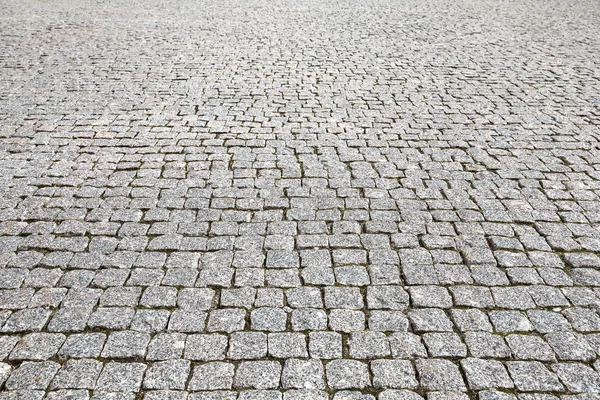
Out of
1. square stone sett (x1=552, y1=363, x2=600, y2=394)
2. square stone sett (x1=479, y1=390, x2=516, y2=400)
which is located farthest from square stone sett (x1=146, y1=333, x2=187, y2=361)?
square stone sett (x1=552, y1=363, x2=600, y2=394)

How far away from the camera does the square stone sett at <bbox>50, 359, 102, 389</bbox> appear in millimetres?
3131

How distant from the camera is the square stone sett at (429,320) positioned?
358cm

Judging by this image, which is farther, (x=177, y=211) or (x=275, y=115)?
(x=275, y=115)

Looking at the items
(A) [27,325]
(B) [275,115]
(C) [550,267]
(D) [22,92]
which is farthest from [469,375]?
(D) [22,92]

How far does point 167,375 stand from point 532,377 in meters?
2.19

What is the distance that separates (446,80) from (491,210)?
462 centimetres

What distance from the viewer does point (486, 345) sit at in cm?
344

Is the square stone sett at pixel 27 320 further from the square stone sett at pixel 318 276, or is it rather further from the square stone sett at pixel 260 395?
the square stone sett at pixel 318 276

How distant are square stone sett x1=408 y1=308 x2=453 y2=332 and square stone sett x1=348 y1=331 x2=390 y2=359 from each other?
0.27 meters

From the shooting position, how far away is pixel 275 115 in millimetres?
7488

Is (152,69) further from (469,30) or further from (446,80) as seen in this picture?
(469,30)

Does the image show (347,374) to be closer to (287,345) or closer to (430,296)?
(287,345)

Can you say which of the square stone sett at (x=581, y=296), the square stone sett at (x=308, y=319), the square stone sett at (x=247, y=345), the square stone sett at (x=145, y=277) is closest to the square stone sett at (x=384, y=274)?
the square stone sett at (x=308, y=319)

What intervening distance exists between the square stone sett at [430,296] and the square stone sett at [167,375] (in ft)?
5.41
